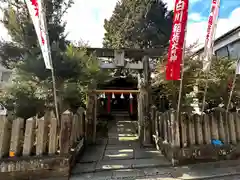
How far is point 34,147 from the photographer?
3.68 m

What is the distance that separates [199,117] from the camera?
14.2ft

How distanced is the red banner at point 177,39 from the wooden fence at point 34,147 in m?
2.62

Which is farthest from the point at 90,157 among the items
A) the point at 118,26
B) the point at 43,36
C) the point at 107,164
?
the point at 118,26

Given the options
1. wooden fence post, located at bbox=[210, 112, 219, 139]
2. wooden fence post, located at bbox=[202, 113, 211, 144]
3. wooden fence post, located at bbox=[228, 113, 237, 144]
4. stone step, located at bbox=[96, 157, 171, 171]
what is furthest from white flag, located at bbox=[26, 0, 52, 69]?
wooden fence post, located at bbox=[228, 113, 237, 144]

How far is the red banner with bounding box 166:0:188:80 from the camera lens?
3803 millimetres

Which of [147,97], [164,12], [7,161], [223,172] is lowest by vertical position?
[223,172]

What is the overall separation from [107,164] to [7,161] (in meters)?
2.12

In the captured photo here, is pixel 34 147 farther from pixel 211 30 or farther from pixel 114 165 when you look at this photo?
pixel 211 30

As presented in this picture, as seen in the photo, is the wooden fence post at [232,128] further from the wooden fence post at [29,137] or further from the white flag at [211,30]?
the wooden fence post at [29,137]

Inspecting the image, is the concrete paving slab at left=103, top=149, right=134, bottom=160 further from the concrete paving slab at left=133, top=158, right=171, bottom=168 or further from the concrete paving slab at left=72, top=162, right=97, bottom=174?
the concrete paving slab at left=72, top=162, right=97, bottom=174

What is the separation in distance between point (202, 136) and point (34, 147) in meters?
4.03

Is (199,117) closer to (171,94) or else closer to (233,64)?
(171,94)

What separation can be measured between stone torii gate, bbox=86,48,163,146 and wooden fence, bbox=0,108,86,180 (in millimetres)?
3229

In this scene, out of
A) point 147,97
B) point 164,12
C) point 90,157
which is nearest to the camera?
point 90,157
